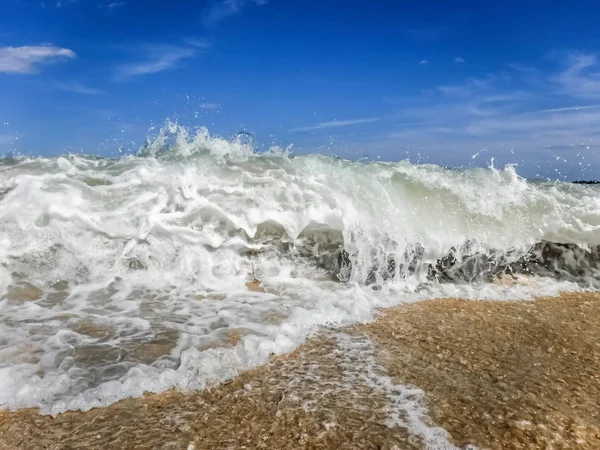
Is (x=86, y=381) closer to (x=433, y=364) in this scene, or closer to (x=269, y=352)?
(x=269, y=352)

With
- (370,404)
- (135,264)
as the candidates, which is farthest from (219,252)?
(370,404)

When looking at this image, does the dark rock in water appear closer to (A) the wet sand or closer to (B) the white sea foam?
(B) the white sea foam

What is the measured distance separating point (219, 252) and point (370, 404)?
3.13 metres

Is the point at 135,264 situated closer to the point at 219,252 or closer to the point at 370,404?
the point at 219,252

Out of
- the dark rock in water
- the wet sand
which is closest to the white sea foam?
the dark rock in water

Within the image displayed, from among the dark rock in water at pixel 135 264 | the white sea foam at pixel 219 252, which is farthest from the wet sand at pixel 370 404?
the dark rock in water at pixel 135 264

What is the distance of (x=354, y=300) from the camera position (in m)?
4.30

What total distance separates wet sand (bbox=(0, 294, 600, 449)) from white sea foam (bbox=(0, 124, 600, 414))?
0.67 feet

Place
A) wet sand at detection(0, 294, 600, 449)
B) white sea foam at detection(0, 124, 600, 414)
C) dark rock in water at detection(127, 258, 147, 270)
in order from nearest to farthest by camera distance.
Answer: wet sand at detection(0, 294, 600, 449), white sea foam at detection(0, 124, 600, 414), dark rock in water at detection(127, 258, 147, 270)

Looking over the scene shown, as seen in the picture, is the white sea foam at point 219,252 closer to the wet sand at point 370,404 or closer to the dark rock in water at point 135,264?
the dark rock in water at point 135,264

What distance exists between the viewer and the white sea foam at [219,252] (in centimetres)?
310

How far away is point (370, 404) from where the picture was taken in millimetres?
2482

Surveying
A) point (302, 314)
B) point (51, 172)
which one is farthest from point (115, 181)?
point (302, 314)

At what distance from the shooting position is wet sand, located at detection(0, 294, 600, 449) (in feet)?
7.25
